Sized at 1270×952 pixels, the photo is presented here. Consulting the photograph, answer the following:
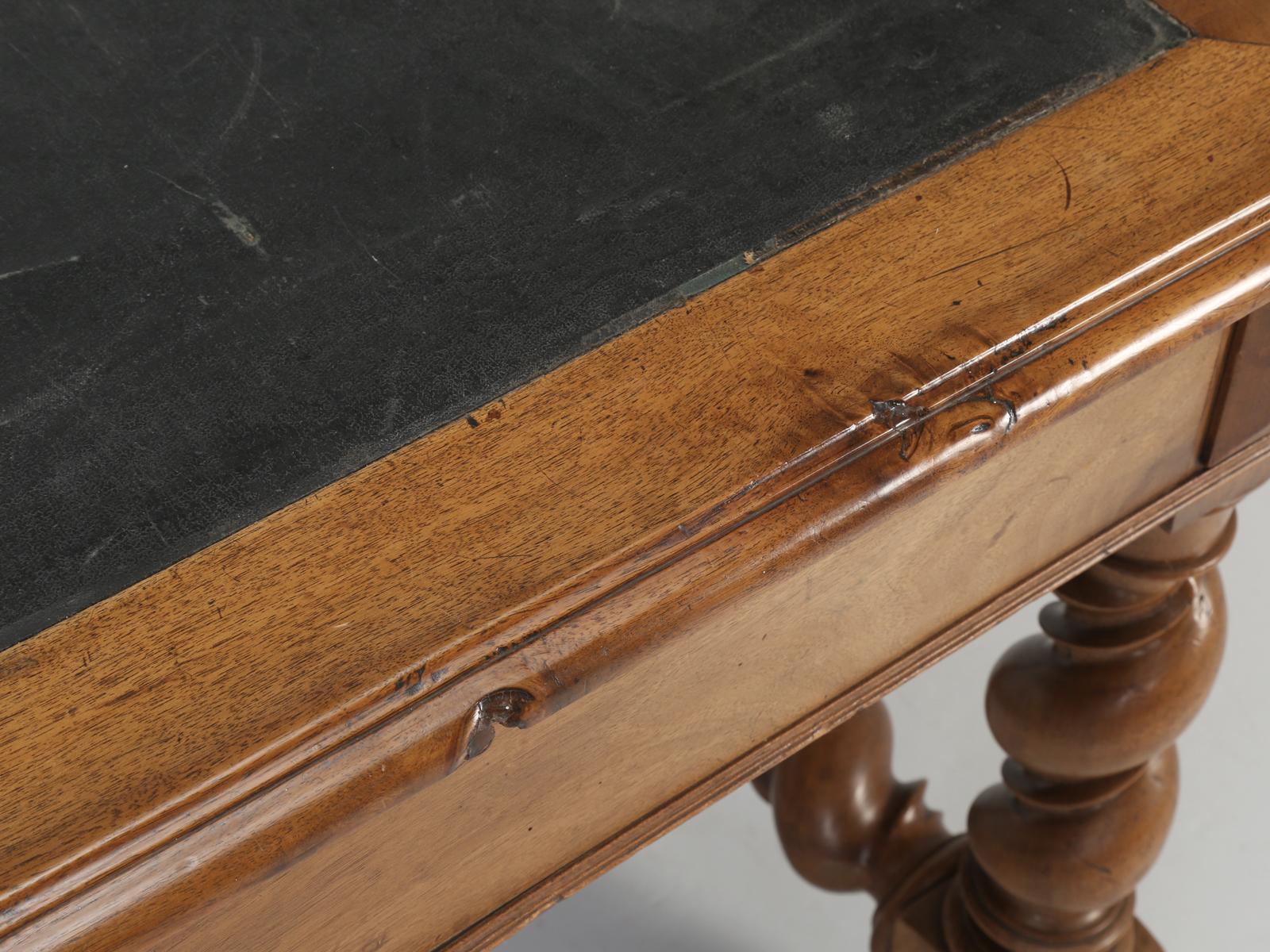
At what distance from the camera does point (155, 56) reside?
708 mm

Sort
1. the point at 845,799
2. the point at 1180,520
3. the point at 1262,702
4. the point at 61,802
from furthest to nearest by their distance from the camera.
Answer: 1. the point at 1262,702
2. the point at 845,799
3. the point at 1180,520
4. the point at 61,802

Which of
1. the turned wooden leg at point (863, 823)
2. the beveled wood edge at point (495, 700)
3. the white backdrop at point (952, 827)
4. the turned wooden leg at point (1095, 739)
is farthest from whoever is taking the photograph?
the white backdrop at point (952, 827)

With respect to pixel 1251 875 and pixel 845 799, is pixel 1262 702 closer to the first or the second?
pixel 1251 875

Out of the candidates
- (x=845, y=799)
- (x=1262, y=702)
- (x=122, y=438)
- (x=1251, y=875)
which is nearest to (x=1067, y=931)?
(x=845, y=799)

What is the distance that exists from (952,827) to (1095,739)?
53cm

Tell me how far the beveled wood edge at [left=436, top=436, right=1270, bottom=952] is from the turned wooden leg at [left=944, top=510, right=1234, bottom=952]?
11 cm

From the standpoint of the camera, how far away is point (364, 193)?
641mm

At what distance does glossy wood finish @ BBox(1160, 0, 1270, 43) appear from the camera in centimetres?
69

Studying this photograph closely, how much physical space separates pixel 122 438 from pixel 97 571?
56mm

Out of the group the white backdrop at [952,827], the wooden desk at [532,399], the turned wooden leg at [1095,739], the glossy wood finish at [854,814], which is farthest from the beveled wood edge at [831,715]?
the white backdrop at [952,827]

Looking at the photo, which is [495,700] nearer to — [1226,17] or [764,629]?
[764,629]

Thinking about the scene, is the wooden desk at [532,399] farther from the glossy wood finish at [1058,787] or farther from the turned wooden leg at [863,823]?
the turned wooden leg at [863,823]

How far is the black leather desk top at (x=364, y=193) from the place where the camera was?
56 centimetres

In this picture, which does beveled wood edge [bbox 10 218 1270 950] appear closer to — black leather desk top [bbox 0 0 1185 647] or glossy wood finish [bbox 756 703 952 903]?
black leather desk top [bbox 0 0 1185 647]
